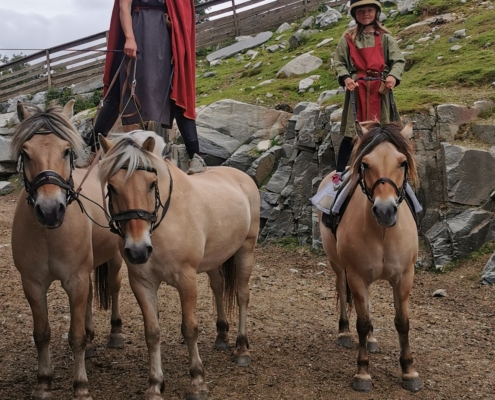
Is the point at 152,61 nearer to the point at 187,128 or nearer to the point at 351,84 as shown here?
the point at 187,128

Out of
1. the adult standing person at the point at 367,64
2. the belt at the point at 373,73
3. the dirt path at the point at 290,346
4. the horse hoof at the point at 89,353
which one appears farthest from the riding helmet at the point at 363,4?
the horse hoof at the point at 89,353

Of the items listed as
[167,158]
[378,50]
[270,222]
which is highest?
[378,50]

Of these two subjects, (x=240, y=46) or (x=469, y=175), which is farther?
(x=240, y=46)

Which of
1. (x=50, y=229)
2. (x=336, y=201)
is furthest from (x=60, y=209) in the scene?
(x=336, y=201)

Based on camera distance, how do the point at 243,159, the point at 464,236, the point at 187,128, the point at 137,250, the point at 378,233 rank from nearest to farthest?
the point at 137,250 → the point at 378,233 → the point at 187,128 → the point at 464,236 → the point at 243,159

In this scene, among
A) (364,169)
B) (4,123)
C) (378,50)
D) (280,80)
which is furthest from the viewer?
(4,123)

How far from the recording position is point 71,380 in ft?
15.6

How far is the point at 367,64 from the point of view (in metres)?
5.66

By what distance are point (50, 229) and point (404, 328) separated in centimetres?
283

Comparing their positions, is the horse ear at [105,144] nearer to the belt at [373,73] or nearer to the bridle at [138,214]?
the bridle at [138,214]

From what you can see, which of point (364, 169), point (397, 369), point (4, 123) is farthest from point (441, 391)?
point (4, 123)

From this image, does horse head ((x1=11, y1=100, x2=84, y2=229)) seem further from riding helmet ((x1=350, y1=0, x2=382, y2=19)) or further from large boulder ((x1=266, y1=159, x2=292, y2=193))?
large boulder ((x1=266, y1=159, x2=292, y2=193))

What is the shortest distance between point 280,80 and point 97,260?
382 inches

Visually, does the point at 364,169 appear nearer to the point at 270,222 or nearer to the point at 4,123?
the point at 270,222
